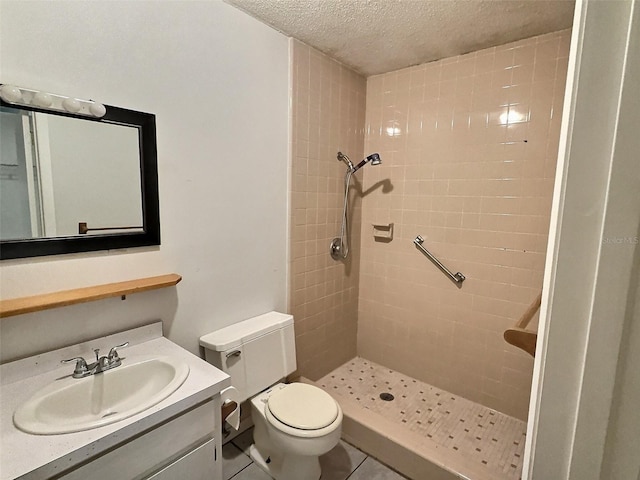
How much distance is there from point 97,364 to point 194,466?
1.71 feet

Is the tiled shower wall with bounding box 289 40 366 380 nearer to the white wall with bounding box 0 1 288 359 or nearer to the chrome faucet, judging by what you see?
the white wall with bounding box 0 1 288 359

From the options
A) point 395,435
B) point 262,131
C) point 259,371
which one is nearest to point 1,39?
point 262,131

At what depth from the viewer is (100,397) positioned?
120 centimetres

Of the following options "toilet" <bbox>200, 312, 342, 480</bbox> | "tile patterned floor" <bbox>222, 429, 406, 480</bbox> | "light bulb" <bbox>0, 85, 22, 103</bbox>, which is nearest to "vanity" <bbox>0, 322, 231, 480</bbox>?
"toilet" <bbox>200, 312, 342, 480</bbox>

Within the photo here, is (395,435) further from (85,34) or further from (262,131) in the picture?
(85,34)

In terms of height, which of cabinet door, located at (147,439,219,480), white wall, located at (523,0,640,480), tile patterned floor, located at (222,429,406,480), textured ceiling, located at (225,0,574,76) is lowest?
tile patterned floor, located at (222,429,406,480)

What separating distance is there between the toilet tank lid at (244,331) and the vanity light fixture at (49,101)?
3.64 feet

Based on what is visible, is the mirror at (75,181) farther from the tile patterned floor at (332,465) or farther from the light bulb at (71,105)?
the tile patterned floor at (332,465)

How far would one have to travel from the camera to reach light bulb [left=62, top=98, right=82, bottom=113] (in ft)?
3.74

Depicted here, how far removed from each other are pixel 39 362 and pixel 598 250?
5.27 ft

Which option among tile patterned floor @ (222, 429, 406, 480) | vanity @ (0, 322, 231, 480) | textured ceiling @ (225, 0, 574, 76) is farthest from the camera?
tile patterned floor @ (222, 429, 406, 480)

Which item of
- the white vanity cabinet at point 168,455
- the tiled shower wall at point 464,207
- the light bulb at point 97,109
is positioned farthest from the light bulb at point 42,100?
the tiled shower wall at point 464,207

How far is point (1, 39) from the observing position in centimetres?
102

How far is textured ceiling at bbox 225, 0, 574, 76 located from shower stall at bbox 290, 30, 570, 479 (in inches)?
4.9
